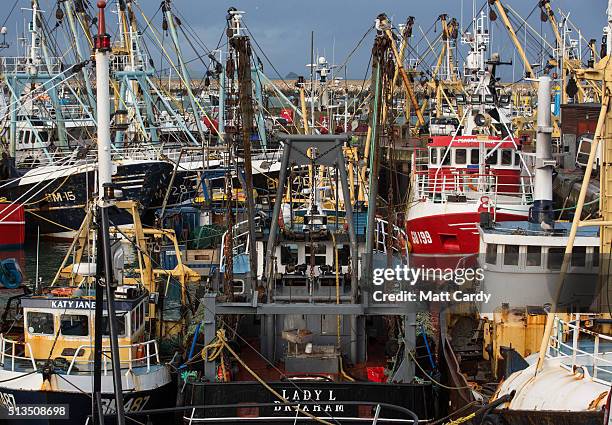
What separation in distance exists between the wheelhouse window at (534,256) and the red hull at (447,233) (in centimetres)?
1022

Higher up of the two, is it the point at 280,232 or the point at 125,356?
the point at 280,232

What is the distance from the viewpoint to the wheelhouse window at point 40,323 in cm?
1973

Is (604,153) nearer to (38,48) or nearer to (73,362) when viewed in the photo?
(73,362)

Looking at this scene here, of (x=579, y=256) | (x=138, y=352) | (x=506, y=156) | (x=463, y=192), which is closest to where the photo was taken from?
(x=138, y=352)

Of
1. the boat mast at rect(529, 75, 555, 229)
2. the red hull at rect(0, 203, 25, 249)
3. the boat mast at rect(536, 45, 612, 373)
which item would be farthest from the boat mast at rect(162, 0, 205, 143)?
the boat mast at rect(536, 45, 612, 373)

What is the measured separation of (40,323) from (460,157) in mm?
19466

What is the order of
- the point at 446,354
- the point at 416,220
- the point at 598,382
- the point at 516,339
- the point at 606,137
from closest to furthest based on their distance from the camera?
1. the point at 598,382
2. the point at 606,137
3. the point at 516,339
4. the point at 446,354
5. the point at 416,220

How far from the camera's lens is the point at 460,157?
118 ft

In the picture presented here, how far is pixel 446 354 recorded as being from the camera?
2161 cm

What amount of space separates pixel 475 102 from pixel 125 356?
19860 mm

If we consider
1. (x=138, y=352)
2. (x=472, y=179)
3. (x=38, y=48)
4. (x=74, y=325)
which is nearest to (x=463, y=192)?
(x=472, y=179)

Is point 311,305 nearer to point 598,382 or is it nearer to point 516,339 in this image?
point 516,339

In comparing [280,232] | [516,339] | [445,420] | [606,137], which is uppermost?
[606,137]

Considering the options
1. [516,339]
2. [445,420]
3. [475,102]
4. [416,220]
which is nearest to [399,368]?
[445,420]
